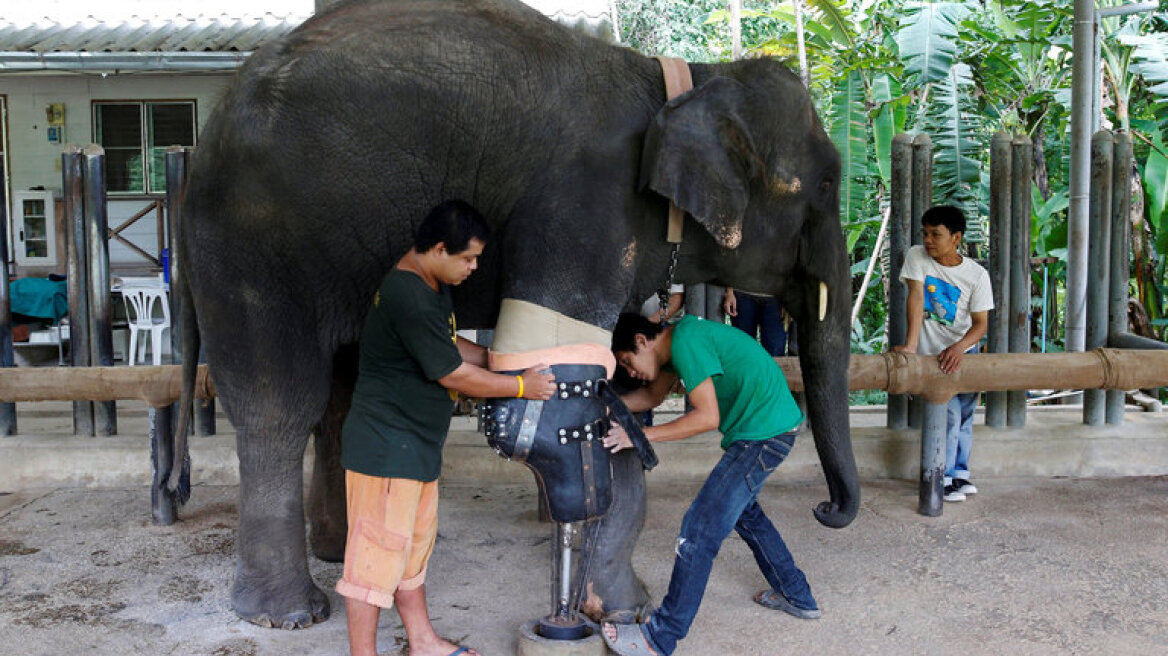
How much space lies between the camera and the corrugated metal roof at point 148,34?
29.8 feet

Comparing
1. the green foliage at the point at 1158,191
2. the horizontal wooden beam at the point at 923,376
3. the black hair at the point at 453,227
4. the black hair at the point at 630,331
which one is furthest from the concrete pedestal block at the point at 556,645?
the green foliage at the point at 1158,191

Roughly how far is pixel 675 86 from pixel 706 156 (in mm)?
362

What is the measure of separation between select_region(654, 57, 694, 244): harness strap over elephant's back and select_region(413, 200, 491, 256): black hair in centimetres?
77

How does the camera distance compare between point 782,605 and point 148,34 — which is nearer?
point 782,605

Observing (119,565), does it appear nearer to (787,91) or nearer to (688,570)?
(688,570)

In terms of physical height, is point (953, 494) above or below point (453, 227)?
below

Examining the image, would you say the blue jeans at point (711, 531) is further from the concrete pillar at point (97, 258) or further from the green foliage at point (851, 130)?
the green foliage at point (851, 130)

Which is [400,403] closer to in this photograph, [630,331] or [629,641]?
[630,331]

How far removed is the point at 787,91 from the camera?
3.94 m

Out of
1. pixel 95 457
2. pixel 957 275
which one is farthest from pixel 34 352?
pixel 957 275

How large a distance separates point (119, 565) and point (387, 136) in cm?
225

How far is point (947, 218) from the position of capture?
5457 millimetres

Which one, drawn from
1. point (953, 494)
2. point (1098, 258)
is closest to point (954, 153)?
point (1098, 258)

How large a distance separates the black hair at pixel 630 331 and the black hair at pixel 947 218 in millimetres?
2088
